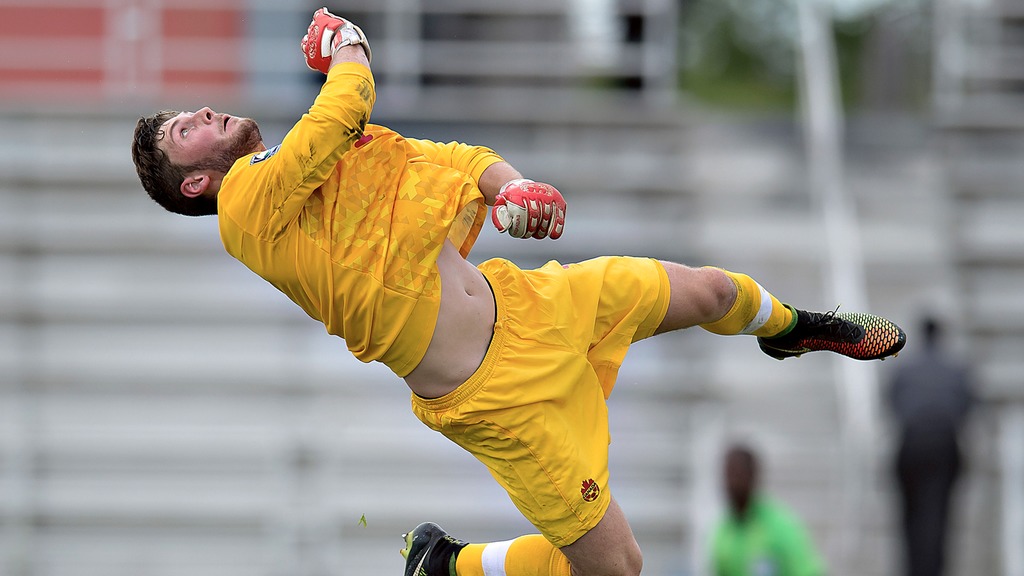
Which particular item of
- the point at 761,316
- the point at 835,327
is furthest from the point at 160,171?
the point at 835,327

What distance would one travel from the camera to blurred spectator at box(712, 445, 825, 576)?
23.5ft

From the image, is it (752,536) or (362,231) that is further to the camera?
(752,536)

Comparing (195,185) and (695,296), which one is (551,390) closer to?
(695,296)

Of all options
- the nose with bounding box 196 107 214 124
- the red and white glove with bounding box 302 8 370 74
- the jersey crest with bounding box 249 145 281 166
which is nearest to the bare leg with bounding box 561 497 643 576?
the jersey crest with bounding box 249 145 281 166

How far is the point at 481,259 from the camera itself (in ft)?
30.2

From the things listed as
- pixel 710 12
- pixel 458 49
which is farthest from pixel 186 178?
pixel 710 12

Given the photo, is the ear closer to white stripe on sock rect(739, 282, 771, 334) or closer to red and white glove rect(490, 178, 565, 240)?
red and white glove rect(490, 178, 565, 240)

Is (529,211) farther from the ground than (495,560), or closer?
farther from the ground

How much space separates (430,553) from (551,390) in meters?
0.96

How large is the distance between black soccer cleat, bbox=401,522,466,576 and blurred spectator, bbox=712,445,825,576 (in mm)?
2734

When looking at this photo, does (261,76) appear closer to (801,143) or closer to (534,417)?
(801,143)

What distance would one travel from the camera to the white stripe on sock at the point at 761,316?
4496 millimetres

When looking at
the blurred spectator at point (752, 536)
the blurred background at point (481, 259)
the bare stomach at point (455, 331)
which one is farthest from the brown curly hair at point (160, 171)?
the blurred background at point (481, 259)

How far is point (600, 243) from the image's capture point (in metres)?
9.24
